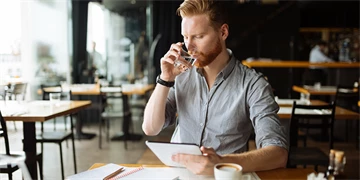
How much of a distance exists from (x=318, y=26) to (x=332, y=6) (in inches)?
56.4

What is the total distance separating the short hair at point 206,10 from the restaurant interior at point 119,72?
25cm

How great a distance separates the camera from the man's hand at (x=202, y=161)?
3.73 feet

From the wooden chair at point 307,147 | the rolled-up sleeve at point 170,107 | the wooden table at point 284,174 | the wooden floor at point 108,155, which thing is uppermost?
the rolled-up sleeve at point 170,107

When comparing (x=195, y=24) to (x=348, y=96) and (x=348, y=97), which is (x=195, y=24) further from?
(x=348, y=97)

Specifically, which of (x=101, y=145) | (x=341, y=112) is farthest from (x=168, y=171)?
(x=101, y=145)

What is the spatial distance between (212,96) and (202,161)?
539 millimetres

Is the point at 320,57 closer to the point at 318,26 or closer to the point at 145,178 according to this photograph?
the point at 318,26

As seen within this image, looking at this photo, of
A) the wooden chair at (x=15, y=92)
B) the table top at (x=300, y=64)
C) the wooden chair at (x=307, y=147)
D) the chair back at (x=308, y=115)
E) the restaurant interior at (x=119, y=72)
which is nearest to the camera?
the wooden chair at (x=15, y=92)

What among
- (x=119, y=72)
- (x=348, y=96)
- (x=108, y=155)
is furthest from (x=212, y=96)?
(x=119, y=72)

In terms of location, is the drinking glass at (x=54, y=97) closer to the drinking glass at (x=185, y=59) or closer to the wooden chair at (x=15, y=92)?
the wooden chair at (x=15, y=92)

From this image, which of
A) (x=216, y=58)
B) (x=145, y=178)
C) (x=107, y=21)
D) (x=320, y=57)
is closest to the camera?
(x=145, y=178)

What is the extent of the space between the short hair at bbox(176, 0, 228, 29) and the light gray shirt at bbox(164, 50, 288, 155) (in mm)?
229

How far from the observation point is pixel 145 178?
1223 mm

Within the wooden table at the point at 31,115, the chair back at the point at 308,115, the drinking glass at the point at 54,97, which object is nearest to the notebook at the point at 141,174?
the wooden table at the point at 31,115
